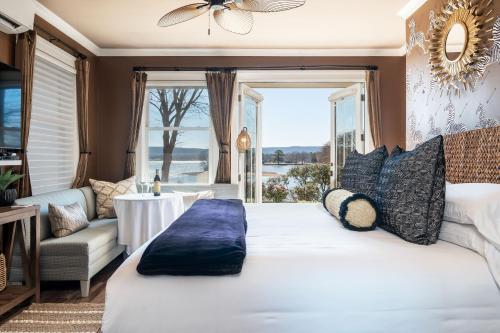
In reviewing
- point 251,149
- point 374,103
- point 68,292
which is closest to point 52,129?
point 68,292

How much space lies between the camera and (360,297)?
140cm

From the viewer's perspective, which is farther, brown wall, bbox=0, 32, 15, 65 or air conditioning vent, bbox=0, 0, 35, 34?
brown wall, bbox=0, 32, 15, 65

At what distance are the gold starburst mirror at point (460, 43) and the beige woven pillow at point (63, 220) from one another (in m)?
3.41

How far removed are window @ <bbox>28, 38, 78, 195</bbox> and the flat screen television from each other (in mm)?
451

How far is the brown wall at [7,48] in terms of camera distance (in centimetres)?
322

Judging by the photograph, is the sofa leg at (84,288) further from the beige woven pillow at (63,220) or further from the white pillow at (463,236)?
the white pillow at (463,236)

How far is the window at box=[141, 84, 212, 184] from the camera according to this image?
5.08 meters

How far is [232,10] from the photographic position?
278 centimetres

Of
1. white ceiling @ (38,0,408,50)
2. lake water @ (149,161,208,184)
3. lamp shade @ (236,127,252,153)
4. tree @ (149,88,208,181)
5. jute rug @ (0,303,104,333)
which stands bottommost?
jute rug @ (0,303,104,333)

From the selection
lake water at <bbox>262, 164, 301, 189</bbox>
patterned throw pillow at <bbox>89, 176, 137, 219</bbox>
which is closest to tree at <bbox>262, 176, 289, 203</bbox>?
lake water at <bbox>262, 164, 301, 189</bbox>

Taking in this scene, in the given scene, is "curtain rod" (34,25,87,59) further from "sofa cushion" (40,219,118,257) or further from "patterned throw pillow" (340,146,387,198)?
"patterned throw pillow" (340,146,387,198)

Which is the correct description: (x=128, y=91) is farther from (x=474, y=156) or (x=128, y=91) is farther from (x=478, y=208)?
(x=478, y=208)

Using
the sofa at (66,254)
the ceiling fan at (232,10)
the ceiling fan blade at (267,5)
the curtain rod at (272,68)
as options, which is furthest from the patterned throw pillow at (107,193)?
the ceiling fan blade at (267,5)

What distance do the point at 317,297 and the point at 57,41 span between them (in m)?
3.97
